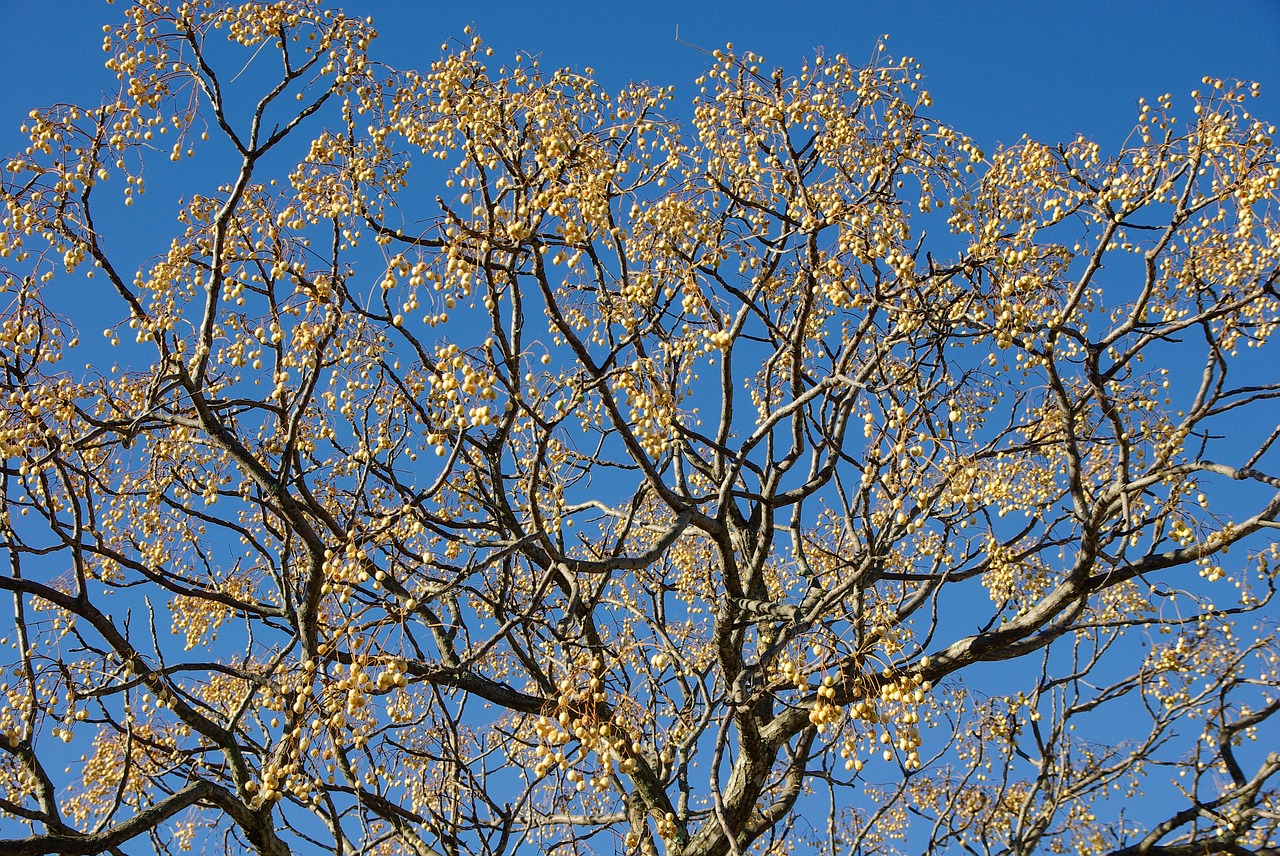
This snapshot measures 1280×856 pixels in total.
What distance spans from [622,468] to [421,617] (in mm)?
1999

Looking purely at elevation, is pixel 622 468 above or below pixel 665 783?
above

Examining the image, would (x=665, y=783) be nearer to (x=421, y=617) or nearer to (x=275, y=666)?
(x=421, y=617)

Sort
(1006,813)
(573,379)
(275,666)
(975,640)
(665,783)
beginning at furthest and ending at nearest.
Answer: (1006,813) < (665,783) < (975,640) < (275,666) < (573,379)

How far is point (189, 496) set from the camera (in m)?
7.75

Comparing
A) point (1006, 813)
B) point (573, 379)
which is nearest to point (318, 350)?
point (573, 379)

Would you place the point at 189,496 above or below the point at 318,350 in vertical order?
above

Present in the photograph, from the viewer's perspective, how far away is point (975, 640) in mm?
6945

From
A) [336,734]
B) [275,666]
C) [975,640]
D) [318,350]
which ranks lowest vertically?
[336,734]

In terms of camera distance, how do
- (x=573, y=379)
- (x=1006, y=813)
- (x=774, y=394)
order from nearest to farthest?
1. (x=573, y=379)
2. (x=774, y=394)
3. (x=1006, y=813)

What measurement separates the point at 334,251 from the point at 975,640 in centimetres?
504

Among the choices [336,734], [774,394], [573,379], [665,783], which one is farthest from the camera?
[774,394]

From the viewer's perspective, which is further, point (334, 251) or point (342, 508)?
point (342, 508)

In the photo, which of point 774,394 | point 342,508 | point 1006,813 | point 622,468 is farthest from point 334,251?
point 1006,813

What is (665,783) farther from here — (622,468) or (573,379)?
(573,379)
